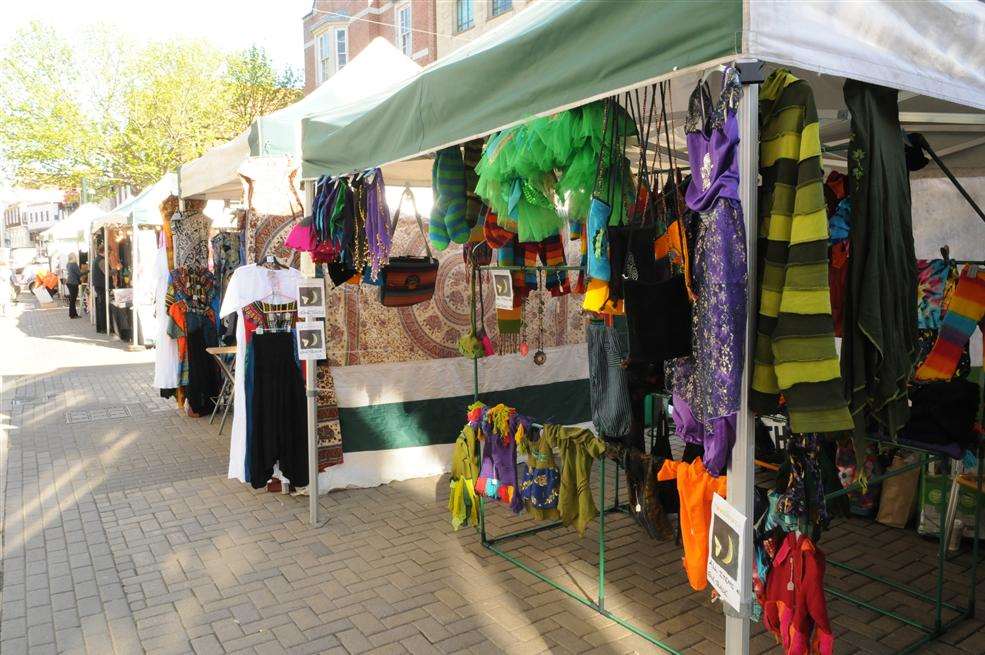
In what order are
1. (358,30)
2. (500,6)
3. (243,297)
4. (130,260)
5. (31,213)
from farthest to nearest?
1. (31,213)
2. (358,30)
3. (500,6)
4. (130,260)
5. (243,297)

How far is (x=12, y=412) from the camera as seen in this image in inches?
354

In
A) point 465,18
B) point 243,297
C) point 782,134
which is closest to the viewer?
point 782,134

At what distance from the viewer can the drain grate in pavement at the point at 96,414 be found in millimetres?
8565

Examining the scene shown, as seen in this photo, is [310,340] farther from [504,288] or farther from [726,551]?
[726,551]

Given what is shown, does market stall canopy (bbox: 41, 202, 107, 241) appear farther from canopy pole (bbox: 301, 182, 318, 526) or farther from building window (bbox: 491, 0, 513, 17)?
canopy pole (bbox: 301, 182, 318, 526)

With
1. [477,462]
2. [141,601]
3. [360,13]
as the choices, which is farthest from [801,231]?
[360,13]

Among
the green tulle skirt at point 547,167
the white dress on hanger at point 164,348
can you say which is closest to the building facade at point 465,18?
the white dress on hanger at point 164,348

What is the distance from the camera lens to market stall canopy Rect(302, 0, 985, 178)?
197 centimetres

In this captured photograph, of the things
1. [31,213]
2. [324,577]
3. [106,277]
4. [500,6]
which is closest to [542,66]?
[324,577]

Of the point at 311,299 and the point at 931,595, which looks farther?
the point at 311,299

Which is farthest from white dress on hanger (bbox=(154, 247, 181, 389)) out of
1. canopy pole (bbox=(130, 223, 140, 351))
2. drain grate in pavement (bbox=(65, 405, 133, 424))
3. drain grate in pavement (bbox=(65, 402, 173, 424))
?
canopy pole (bbox=(130, 223, 140, 351))

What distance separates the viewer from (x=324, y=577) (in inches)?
170

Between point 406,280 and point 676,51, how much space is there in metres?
3.29

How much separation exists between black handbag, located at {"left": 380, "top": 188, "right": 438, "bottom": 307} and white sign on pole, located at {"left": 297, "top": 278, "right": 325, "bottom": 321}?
418 millimetres
